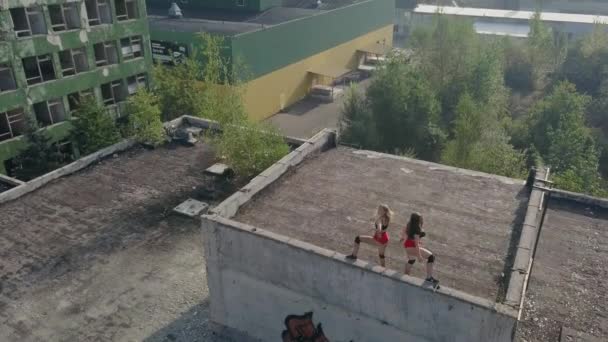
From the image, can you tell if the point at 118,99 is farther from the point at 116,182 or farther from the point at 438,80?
the point at 438,80

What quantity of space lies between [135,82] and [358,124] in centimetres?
1805

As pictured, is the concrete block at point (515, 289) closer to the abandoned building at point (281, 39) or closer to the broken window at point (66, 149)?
the broken window at point (66, 149)

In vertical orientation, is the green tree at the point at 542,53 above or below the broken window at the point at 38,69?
below

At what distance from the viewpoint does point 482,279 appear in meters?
12.0

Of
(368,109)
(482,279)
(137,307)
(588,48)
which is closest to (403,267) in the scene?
(482,279)

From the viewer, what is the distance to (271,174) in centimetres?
1644

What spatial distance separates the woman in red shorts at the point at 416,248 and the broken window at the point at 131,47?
32804 millimetres

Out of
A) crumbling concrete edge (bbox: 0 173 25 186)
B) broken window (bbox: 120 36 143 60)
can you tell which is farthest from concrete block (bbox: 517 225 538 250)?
broken window (bbox: 120 36 143 60)

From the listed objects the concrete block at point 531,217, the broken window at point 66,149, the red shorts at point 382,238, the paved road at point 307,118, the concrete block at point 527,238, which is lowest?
the paved road at point 307,118

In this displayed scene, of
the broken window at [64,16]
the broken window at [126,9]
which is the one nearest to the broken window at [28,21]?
the broken window at [64,16]

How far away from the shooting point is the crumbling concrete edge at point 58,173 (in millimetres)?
22672

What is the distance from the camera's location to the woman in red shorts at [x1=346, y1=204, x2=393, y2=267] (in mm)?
11828

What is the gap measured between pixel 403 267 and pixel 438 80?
38259 millimetres

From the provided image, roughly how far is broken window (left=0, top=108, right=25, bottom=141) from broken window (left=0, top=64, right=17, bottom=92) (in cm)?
147
